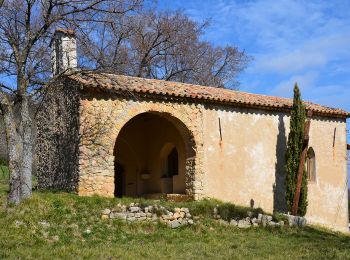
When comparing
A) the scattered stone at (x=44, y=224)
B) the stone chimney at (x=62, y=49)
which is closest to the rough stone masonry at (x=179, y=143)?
the stone chimney at (x=62, y=49)

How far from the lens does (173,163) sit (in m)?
18.0

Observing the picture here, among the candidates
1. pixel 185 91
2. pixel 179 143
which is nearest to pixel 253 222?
pixel 179 143

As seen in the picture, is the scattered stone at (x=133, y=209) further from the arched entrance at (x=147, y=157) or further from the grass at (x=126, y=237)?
the arched entrance at (x=147, y=157)

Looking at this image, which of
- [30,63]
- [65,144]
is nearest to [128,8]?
[30,63]

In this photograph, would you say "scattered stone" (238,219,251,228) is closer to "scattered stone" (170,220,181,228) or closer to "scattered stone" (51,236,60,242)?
"scattered stone" (170,220,181,228)

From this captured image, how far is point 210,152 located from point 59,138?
4.88 m

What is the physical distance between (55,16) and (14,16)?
117cm

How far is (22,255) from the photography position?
8578 millimetres

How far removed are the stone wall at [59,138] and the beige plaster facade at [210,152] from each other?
61cm

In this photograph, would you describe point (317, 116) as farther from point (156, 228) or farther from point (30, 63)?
point (30, 63)

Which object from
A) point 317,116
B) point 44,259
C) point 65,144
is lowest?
point 44,259

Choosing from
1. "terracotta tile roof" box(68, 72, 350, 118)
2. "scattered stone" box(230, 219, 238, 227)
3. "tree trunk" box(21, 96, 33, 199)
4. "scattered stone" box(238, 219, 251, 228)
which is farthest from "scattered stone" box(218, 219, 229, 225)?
"tree trunk" box(21, 96, 33, 199)

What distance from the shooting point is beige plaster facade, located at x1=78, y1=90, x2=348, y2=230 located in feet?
45.5

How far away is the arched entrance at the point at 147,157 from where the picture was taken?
1769 centimetres
